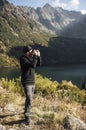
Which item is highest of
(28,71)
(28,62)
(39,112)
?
(28,62)

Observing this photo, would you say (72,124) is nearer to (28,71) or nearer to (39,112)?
(39,112)

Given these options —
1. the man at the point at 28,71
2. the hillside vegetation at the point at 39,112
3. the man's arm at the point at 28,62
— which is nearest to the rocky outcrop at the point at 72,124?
the hillside vegetation at the point at 39,112

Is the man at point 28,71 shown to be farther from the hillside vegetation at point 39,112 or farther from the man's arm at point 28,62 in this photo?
the hillside vegetation at point 39,112

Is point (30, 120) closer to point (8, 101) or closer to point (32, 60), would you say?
point (32, 60)

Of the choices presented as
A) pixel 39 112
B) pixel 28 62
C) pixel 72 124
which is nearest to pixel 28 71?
pixel 28 62

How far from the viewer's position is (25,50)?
1101cm

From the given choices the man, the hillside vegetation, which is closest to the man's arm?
the man

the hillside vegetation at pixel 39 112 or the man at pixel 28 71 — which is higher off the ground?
the man at pixel 28 71

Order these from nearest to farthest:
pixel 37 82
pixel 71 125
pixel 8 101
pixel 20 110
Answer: pixel 71 125, pixel 20 110, pixel 8 101, pixel 37 82

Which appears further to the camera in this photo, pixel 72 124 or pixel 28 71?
pixel 28 71

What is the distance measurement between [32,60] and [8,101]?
3.60 meters

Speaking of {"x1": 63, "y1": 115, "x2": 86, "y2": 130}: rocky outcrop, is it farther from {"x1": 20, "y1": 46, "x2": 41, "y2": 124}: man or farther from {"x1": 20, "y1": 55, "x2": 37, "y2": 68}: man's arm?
{"x1": 20, "y1": 55, "x2": 37, "y2": 68}: man's arm

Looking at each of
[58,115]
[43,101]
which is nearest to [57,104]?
[43,101]

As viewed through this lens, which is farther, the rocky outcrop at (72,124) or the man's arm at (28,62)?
the man's arm at (28,62)
